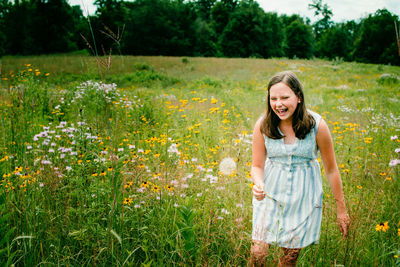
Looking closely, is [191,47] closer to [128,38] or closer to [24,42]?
[128,38]

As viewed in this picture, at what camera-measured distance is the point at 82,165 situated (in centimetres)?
217

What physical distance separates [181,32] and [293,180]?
41.0 m

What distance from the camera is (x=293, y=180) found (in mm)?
1654

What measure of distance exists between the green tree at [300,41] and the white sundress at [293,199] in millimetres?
51857

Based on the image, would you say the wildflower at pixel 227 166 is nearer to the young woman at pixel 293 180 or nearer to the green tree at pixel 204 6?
the young woman at pixel 293 180

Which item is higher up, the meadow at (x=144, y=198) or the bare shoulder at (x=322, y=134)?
the bare shoulder at (x=322, y=134)

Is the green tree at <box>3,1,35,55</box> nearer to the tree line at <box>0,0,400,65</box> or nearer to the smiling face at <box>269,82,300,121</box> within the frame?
the tree line at <box>0,0,400,65</box>

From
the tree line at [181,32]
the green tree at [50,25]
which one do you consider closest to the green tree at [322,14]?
the tree line at [181,32]

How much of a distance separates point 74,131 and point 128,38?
114 feet

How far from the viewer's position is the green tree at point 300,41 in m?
48.6

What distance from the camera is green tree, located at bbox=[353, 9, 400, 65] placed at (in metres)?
35.6

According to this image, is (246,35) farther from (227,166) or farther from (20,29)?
(227,166)

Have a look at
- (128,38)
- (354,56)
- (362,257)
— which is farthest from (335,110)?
(354,56)

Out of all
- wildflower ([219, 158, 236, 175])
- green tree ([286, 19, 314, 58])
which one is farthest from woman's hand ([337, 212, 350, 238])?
green tree ([286, 19, 314, 58])
